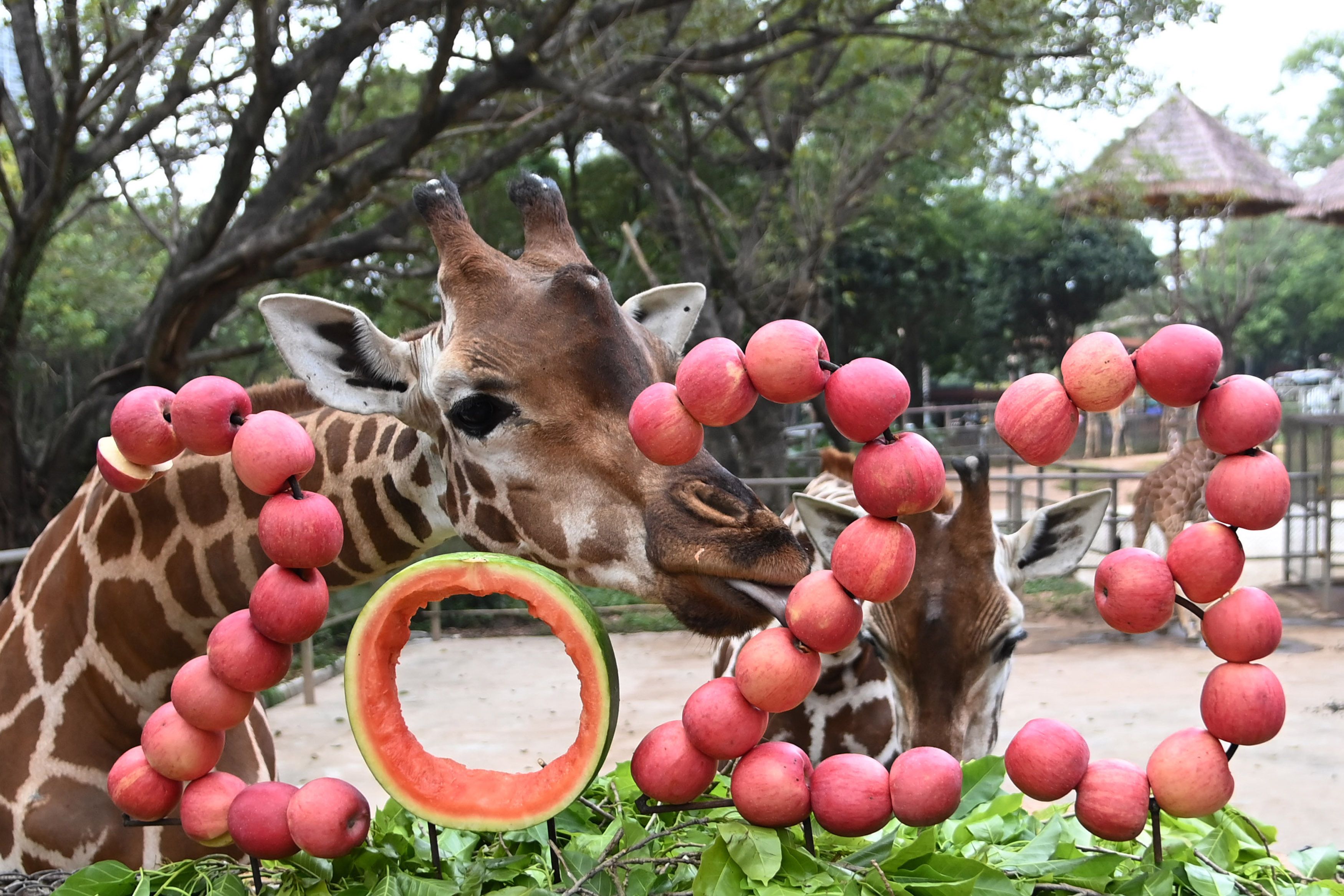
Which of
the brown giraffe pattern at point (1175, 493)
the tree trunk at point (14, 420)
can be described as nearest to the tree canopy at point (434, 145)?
the tree trunk at point (14, 420)

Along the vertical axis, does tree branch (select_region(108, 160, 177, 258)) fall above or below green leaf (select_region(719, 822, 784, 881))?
above

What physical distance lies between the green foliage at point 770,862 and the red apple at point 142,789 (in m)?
0.10

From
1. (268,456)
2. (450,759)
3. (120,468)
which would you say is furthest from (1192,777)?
(120,468)

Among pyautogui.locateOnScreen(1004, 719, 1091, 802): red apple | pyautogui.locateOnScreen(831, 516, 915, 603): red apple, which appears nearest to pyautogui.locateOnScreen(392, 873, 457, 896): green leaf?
pyautogui.locateOnScreen(831, 516, 915, 603): red apple

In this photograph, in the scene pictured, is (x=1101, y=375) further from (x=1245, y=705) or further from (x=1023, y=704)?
(x=1023, y=704)

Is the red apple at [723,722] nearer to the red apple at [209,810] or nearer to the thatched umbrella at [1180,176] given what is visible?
the red apple at [209,810]

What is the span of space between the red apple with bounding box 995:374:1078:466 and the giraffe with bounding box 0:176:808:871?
0.51 metres

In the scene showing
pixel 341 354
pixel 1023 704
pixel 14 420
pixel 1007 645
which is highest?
pixel 341 354

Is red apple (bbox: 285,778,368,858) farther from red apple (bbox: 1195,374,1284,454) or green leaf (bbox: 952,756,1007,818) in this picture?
red apple (bbox: 1195,374,1284,454)

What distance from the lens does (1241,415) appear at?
1376 mm

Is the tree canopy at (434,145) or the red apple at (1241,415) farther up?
the tree canopy at (434,145)

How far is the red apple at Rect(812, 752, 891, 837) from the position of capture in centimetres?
140

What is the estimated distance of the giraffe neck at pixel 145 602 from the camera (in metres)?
2.41

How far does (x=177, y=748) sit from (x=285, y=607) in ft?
0.96
